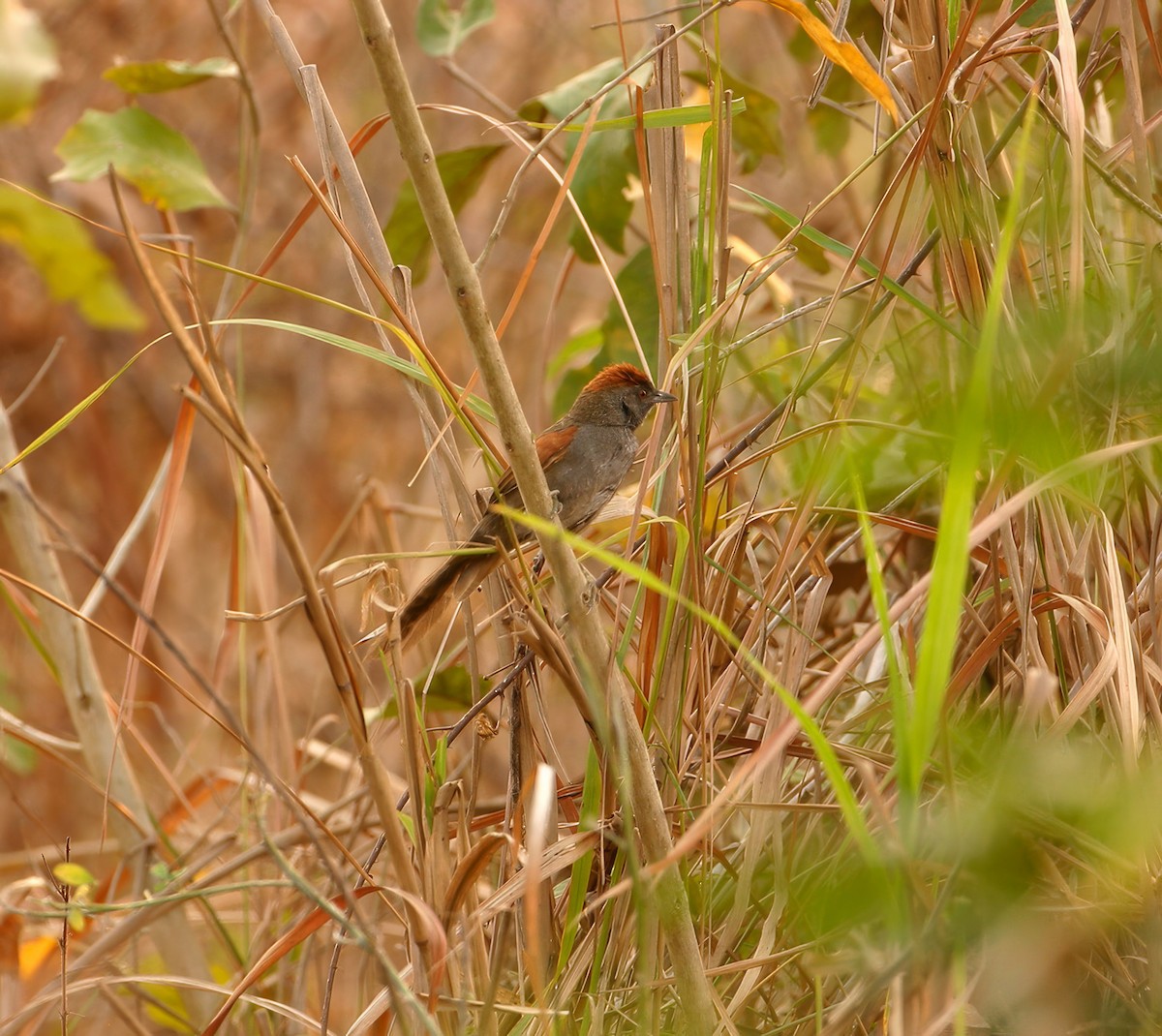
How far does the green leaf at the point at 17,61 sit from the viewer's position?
2635mm

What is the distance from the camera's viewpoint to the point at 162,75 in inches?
124

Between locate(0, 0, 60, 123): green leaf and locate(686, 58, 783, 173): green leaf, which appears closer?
locate(0, 0, 60, 123): green leaf

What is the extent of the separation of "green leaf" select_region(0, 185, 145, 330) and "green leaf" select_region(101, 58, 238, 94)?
71 cm

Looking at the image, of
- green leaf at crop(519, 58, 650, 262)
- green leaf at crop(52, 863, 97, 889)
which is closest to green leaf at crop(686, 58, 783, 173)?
green leaf at crop(519, 58, 650, 262)

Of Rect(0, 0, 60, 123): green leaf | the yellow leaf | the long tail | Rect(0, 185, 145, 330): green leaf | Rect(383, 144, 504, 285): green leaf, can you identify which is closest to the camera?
the yellow leaf

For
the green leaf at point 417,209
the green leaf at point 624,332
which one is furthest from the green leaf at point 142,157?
the green leaf at point 624,332

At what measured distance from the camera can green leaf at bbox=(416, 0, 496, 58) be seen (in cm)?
315

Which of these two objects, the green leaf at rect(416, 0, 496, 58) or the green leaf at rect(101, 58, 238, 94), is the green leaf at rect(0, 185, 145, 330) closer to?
the green leaf at rect(101, 58, 238, 94)

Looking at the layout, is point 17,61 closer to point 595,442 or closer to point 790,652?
point 595,442

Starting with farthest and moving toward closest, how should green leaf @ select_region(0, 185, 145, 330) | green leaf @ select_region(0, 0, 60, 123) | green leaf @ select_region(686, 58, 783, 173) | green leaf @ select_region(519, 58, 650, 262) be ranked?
green leaf @ select_region(0, 185, 145, 330) < green leaf @ select_region(686, 58, 783, 173) < green leaf @ select_region(519, 58, 650, 262) < green leaf @ select_region(0, 0, 60, 123)

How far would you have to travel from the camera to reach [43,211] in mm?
3730

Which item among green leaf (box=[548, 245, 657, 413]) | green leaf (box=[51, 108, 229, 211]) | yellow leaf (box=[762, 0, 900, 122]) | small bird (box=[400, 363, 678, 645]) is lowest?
small bird (box=[400, 363, 678, 645])

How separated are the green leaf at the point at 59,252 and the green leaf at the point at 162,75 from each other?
71 centimetres

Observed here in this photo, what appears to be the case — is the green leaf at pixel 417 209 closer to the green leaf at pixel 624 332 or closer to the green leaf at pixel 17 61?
the green leaf at pixel 624 332
